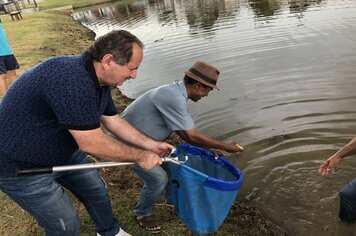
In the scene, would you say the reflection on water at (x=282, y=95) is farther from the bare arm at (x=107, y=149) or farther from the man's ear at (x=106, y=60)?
the man's ear at (x=106, y=60)

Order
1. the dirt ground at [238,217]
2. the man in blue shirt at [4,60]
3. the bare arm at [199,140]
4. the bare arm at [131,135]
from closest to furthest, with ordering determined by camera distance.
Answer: the bare arm at [131,135], the bare arm at [199,140], the dirt ground at [238,217], the man in blue shirt at [4,60]

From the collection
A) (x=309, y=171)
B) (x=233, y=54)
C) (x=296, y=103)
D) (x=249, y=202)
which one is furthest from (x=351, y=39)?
(x=249, y=202)

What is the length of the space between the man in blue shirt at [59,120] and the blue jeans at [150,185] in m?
0.71

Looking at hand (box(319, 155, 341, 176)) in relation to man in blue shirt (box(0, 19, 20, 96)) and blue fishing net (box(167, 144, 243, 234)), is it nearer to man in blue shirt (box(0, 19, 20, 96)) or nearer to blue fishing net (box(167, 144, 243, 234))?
blue fishing net (box(167, 144, 243, 234))

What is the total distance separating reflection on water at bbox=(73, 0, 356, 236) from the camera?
212 inches

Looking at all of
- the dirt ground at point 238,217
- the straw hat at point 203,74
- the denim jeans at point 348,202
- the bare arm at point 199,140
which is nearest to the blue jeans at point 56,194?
the bare arm at point 199,140

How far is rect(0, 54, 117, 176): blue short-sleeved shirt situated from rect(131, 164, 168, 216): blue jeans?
1159 mm

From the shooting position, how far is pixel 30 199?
2.90m

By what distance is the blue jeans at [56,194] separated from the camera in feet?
9.49

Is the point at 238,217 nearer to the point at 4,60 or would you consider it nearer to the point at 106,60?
the point at 106,60

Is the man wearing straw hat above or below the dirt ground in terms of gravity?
above

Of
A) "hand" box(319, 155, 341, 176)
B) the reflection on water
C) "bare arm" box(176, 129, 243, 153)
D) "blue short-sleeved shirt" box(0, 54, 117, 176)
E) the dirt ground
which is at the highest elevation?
"blue short-sleeved shirt" box(0, 54, 117, 176)

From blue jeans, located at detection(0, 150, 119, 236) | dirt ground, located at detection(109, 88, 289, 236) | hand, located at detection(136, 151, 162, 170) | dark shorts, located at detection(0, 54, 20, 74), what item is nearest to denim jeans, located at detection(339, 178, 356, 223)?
dirt ground, located at detection(109, 88, 289, 236)

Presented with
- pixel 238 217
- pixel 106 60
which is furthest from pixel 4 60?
pixel 106 60
